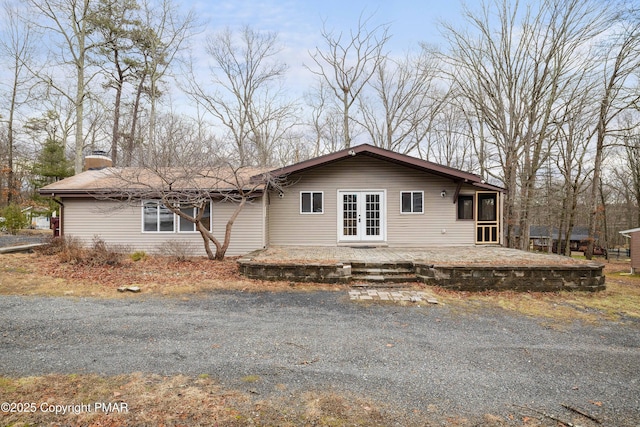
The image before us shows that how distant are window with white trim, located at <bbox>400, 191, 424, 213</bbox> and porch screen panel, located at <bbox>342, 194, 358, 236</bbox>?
5.34 feet

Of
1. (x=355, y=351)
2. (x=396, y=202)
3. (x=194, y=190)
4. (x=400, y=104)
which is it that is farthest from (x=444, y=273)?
(x=400, y=104)

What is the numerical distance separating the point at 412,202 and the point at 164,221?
837cm

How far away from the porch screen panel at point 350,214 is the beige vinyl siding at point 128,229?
3148mm

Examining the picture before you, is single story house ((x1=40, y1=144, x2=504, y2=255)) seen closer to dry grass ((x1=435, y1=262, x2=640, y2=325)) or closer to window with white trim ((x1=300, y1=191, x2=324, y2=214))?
window with white trim ((x1=300, y1=191, x2=324, y2=214))

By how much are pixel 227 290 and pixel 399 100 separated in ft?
61.3

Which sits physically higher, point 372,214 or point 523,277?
point 372,214

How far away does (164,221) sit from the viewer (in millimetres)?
10648

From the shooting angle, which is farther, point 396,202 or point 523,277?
point 396,202

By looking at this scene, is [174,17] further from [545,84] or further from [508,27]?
[545,84]

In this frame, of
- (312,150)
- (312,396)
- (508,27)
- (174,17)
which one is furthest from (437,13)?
(312,396)

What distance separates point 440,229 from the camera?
11.3m

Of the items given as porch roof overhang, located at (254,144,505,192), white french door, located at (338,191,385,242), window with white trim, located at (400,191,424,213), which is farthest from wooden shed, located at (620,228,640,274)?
white french door, located at (338,191,385,242)

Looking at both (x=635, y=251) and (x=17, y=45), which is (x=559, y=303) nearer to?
(x=635, y=251)

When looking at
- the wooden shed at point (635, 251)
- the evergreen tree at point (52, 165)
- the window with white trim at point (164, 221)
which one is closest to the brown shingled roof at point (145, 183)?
the window with white trim at point (164, 221)
